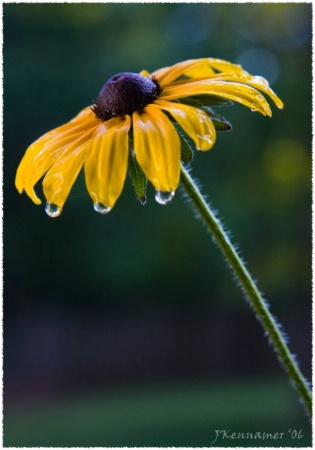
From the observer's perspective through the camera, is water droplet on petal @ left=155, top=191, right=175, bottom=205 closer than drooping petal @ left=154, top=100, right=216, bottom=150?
Yes

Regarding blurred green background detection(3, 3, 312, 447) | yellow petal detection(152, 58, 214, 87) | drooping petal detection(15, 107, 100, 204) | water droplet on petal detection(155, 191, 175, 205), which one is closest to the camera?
water droplet on petal detection(155, 191, 175, 205)

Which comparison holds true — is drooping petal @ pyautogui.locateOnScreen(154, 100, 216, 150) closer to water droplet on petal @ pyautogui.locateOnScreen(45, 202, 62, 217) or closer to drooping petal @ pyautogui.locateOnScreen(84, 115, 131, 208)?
drooping petal @ pyautogui.locateOnScreen(84, 115, 131, 208)

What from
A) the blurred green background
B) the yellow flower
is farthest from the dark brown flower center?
the blurred green background

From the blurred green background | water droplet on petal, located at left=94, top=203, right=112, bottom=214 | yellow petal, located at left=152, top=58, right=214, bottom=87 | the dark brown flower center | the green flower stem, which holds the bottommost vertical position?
the green flower stem

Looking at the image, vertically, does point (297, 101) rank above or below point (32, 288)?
above

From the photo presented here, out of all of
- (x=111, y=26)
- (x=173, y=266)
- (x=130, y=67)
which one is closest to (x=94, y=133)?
(x=130, y=67)

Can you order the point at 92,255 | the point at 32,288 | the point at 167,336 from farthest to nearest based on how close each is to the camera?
1. the point at 167,336
2. the point at 32,288
3. the point at 92,255

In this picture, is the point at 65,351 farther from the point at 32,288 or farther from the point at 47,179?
the point at 47,179
